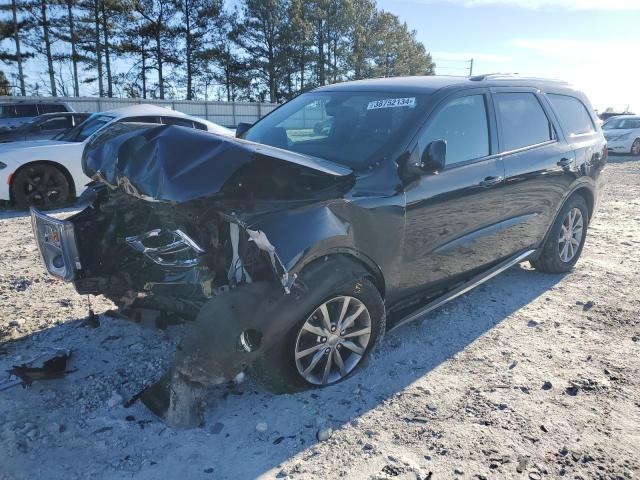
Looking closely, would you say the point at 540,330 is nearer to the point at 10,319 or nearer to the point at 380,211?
the point at 380,211

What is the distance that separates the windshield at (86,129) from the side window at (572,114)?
693 centimetres

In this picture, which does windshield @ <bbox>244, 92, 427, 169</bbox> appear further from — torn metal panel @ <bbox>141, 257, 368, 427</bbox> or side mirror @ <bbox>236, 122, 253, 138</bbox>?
torn metal panel @ <bbox>141, 257, 368, 427</bbox>

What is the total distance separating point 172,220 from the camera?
3.00m

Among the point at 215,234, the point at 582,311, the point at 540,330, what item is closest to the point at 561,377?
the point at 540,330

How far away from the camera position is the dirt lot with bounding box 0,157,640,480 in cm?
249

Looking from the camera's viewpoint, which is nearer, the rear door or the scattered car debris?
the scattered car debris

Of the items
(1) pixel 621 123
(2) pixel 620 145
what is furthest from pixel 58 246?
(1) pixel 621 123

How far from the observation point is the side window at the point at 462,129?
3549 millimetres

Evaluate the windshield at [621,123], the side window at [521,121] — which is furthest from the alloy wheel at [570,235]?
the windshield at [621,123]

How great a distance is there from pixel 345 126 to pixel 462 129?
0.88 meters

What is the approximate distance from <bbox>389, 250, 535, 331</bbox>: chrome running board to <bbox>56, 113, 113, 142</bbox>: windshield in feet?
22.7

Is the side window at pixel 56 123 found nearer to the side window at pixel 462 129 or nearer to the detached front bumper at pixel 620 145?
the side window at pixel 462 129

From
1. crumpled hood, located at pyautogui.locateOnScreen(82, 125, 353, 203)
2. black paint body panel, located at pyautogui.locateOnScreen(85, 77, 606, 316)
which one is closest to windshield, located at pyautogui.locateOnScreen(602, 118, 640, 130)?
black paint body panel, located at pyautogui.locateOnScreen(85, 77, 606, 316)

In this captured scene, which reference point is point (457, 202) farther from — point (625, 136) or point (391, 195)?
point (625, 136)
